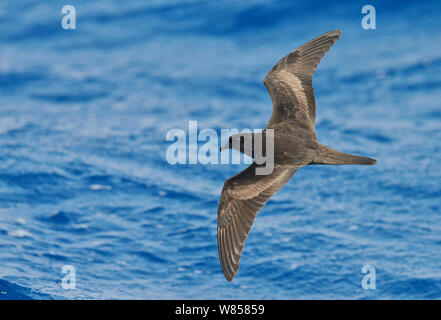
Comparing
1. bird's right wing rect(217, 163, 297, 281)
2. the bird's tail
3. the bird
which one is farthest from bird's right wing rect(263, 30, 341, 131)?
bird's right wing rect(217, 163, 297, 281)

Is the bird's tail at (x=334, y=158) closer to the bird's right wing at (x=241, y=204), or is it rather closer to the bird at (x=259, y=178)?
the bird at (x=259, y=178)

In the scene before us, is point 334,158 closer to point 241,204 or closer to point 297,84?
point 241,204

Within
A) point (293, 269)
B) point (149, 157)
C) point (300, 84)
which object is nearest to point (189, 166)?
point (149, 157)

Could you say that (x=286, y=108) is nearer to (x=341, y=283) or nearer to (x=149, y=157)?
(x=341, y=283)

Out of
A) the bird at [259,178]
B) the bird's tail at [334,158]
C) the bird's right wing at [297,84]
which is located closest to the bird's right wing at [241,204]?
the bird at [259,178]

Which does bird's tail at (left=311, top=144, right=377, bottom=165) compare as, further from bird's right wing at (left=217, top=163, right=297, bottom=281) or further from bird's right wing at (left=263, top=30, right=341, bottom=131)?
bird's right wing at (left=263, top=30, right=341, bottom=131)

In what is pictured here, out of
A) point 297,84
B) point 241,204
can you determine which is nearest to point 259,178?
point 241,204
